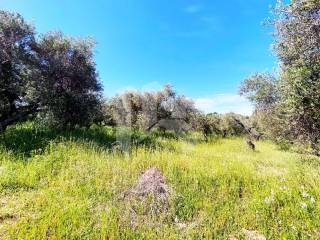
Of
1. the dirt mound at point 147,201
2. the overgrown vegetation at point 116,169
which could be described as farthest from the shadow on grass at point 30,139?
the dirt mound at point 147,201

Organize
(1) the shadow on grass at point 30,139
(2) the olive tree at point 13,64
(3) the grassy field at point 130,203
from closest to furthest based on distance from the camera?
(3) the grassy field at point 130,203, (1) the shadow on grass at point 30,139, (2) the olive tree at point 13,64

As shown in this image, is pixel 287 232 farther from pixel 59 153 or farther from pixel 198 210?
pixel 59 153

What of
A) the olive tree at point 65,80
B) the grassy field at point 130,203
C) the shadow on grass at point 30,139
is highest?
the olive tree at point 65,80

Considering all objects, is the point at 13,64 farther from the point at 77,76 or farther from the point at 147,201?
the point at 147,201

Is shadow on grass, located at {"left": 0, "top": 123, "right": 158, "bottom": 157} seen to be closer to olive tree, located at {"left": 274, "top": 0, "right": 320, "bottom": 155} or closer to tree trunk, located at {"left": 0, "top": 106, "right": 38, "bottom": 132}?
tree trunk, located at {"left": 0, "top": 106, "right": 38, "bottom": 132}

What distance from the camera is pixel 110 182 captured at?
8406mm

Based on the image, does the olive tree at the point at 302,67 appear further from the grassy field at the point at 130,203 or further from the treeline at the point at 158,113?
the treeline at the point at 158,113

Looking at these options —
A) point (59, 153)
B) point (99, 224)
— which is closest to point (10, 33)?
point (59, 153)

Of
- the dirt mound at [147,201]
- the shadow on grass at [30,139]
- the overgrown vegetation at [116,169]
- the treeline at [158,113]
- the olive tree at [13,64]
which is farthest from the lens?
the treeline at [158,113]

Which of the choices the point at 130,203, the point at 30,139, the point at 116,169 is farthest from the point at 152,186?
the point at 30,139

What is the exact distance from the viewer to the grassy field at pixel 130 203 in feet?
19.6

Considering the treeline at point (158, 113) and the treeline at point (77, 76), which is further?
the treeline at point (158, 113)

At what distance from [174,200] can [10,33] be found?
13823mm

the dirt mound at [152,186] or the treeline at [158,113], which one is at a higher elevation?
the treeline at [158,113]
